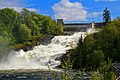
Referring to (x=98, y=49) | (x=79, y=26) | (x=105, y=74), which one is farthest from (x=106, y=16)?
(x=105, y=74)

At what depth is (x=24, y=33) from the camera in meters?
135

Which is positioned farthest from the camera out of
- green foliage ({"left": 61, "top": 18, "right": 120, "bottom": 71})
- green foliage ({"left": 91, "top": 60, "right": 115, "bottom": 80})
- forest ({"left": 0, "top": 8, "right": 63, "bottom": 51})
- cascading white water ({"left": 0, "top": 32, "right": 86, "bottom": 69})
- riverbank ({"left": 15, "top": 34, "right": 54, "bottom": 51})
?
forest ({"left": 0, "top": 8, "right": 63, "bottom": 51})

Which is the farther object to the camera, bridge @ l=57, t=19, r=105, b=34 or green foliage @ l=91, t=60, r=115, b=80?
bridge @ l=57, t=19, r=105, b=34

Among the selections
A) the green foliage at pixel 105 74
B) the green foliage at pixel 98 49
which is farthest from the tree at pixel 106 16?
the green foliage at pixel 105 74

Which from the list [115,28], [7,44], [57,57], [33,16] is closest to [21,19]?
[33,16]

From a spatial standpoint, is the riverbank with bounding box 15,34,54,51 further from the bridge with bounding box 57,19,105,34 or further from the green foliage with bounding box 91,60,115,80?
the green foliage with bounding box 91,60,115,80

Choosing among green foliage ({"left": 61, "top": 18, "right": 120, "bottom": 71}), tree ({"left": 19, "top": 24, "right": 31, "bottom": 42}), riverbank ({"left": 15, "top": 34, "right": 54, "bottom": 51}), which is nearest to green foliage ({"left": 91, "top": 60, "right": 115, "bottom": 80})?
green foliage ({"left": 61, "top": 18, "right": 120, "bottom": 71})

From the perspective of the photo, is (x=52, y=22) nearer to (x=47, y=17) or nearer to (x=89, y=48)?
(x=47, y=17)

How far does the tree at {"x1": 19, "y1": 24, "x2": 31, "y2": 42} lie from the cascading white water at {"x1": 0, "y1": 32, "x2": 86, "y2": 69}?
12746mm

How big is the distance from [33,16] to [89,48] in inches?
2301

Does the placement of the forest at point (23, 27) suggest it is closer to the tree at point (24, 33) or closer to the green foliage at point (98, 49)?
the tree at point (24, 33)

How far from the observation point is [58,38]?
404 feet

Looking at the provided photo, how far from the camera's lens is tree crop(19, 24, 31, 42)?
436 ft

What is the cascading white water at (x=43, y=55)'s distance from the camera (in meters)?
105
